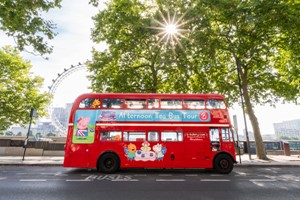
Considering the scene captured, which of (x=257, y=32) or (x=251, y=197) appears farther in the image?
(x=257, y=32)

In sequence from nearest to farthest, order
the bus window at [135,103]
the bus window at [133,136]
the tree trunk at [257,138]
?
the bus window at [133,136]
the bus window at [135,103]
the tree trunk at [257,138]

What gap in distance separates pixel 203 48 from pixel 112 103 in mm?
9216

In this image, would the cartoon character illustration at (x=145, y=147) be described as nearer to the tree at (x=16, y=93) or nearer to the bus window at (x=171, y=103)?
the bus window at (x=171, y=103)

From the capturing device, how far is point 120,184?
753 cm

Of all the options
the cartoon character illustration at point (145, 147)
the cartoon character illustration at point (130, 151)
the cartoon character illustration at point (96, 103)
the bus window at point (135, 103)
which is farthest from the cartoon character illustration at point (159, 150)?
the cartoon character illustration at point (96, 103)

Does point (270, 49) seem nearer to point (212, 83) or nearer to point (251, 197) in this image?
point (212, 83)

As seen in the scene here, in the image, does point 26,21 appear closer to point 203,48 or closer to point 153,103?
point 153,103

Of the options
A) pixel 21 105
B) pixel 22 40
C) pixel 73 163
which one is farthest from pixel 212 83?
pixel 21 105

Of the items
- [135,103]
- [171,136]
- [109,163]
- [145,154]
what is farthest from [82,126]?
[171,136]

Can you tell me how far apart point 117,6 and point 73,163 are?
12.1 meters

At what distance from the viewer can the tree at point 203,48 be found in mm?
14664

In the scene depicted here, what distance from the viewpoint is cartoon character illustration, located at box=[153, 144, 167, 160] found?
10.2 m

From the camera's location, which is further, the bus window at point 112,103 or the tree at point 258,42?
the tree at point 258,42

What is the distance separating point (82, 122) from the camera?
10.3 metres
